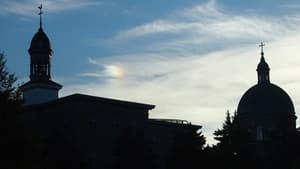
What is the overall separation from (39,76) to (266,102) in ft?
122

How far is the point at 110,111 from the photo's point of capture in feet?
241

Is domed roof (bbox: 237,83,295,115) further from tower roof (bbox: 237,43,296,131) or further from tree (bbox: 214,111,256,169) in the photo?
tree (bbox: 214,111,256,169)

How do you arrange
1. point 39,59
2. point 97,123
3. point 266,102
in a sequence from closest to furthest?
point 97,123 < point 39,59 < point 266,102

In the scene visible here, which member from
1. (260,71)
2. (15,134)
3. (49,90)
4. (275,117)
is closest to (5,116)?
(15,134)

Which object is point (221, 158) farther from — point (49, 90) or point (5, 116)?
point (49, 90)

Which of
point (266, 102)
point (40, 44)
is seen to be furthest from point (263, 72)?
point (40, 44)

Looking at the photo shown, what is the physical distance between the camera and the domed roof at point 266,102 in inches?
4259

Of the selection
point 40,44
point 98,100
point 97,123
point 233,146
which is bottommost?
point 233,146

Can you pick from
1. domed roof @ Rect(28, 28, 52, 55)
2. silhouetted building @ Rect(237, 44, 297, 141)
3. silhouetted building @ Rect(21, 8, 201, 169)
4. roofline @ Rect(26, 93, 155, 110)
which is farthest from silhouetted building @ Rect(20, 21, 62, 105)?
silhouetted building @ Rect(237, 44, 297, 141)

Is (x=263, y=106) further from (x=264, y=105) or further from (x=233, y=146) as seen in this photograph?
(x=233, y=146)

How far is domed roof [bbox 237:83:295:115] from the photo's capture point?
108188mm

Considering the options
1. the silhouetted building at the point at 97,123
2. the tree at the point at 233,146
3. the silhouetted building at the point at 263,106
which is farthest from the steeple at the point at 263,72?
the tree at the point at 233,146

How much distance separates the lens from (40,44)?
85.4 m

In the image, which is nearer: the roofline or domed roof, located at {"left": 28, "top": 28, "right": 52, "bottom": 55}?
the roofline
